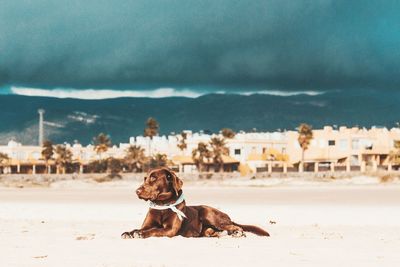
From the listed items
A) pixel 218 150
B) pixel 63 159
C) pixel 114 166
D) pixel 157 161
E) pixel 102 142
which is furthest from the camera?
pixel 102 142

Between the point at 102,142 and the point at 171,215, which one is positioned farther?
the point at 102,142

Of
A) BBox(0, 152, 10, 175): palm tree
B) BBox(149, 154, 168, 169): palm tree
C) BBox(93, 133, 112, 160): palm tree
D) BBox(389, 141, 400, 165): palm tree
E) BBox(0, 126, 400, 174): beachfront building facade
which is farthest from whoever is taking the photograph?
BBox(93, 133, 112, 160): palm tree

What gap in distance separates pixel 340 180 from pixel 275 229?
233 ft

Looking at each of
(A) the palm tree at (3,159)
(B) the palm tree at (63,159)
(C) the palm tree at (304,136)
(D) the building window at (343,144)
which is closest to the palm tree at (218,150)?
(C) the palm tree at (304,136)

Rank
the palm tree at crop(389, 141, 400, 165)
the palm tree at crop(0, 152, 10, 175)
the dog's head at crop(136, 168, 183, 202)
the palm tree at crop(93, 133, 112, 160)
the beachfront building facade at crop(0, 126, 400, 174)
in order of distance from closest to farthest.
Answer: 1. the dog's head at crop(136, 168, 183, 202)
2. the palm tree at crop(389, 141, 400, 165)
3. the beachfront building facade at crop(0, 126, 400, 174)
4. the palm tree at crop(0, 152, 10, 175)
5. the palm tree at crop(93, 133, 112, 160)

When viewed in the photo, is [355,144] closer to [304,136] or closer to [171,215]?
[304,136]

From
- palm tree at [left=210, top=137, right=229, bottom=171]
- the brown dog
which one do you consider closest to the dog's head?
the brown dog

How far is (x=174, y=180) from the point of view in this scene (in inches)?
471

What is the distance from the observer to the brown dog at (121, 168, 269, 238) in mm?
11875

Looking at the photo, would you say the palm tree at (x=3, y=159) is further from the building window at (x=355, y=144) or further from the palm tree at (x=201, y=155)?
the building window at (x=355, y=144)

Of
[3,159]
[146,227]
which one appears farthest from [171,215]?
[3,159]

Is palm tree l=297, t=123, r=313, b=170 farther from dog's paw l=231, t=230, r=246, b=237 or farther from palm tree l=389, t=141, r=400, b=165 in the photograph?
dog's paw l=231, t=230, r=246, b=237

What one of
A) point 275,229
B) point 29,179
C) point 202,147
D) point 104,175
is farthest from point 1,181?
point 275,229

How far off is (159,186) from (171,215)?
20.5 inches
